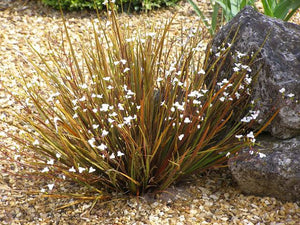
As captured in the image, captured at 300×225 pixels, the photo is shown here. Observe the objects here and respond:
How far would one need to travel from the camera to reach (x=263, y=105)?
273 cm

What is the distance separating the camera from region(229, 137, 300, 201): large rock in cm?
258

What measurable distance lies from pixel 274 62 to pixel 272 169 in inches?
27.0

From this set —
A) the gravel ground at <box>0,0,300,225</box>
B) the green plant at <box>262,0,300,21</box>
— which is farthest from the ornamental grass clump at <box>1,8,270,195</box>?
the green plant at <box>262,0,300,21</box>

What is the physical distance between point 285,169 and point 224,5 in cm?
226


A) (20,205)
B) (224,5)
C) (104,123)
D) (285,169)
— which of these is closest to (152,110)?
(104,123)

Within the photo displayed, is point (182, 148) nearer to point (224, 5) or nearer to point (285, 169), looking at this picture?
point (285, 169)

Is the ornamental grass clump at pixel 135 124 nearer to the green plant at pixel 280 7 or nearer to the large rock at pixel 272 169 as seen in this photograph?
the large rock at pixel 272 169

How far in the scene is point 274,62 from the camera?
2674mm

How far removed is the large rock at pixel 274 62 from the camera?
264cm

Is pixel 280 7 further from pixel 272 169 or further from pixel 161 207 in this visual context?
pixel 161 207

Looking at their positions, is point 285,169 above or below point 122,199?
above

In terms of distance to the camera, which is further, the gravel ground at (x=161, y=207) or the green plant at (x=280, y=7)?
the green plant at (x=280, y=7)

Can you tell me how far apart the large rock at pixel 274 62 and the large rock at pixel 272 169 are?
0.34 feet

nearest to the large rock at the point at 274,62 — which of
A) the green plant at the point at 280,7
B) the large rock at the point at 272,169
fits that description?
the large rock at the point at 272,169
